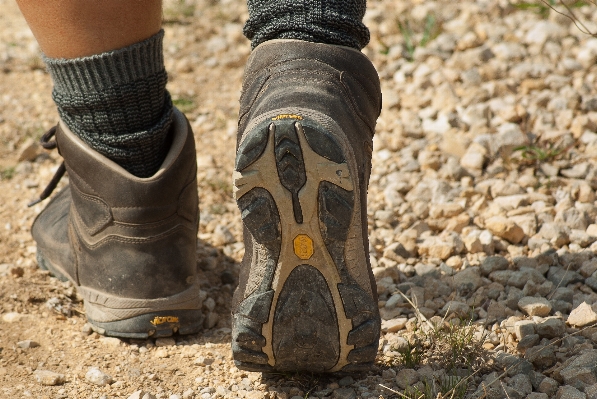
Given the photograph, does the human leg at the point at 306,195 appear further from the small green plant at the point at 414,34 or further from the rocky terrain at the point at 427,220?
the small green plant at the point at 414,34

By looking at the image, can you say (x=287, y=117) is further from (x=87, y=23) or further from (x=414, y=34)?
(x=414, y=34)

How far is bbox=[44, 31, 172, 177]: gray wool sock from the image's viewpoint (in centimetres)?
198

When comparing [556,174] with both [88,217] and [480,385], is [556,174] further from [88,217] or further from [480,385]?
[88,217]

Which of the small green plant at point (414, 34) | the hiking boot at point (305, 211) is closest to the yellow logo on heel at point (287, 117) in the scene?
the hiking boot at point (305, 211)

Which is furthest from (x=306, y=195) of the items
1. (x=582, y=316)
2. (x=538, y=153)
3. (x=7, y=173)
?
(x=7, y=173)

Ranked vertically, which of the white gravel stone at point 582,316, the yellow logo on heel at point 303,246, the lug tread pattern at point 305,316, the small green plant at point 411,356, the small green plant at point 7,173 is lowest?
the small green plant at point 7,173

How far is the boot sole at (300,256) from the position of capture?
1499 millimetres

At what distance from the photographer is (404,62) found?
12.4 feet

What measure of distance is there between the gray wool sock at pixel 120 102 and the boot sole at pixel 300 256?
0.61 meters

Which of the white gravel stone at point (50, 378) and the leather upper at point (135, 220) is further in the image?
the leather upper at point (135, 220)

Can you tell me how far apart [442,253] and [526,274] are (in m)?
0.30

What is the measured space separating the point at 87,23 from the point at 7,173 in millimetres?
1558

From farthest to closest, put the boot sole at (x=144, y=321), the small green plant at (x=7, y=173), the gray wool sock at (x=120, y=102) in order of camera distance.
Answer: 1. the small green plant at (x=7, y=173)
2. the boot sole at (x=144, y=321)
3. the gray wool sock at (x=120, y=102)

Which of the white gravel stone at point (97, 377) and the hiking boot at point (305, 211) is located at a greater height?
the hiking boot at point (305, 211)
